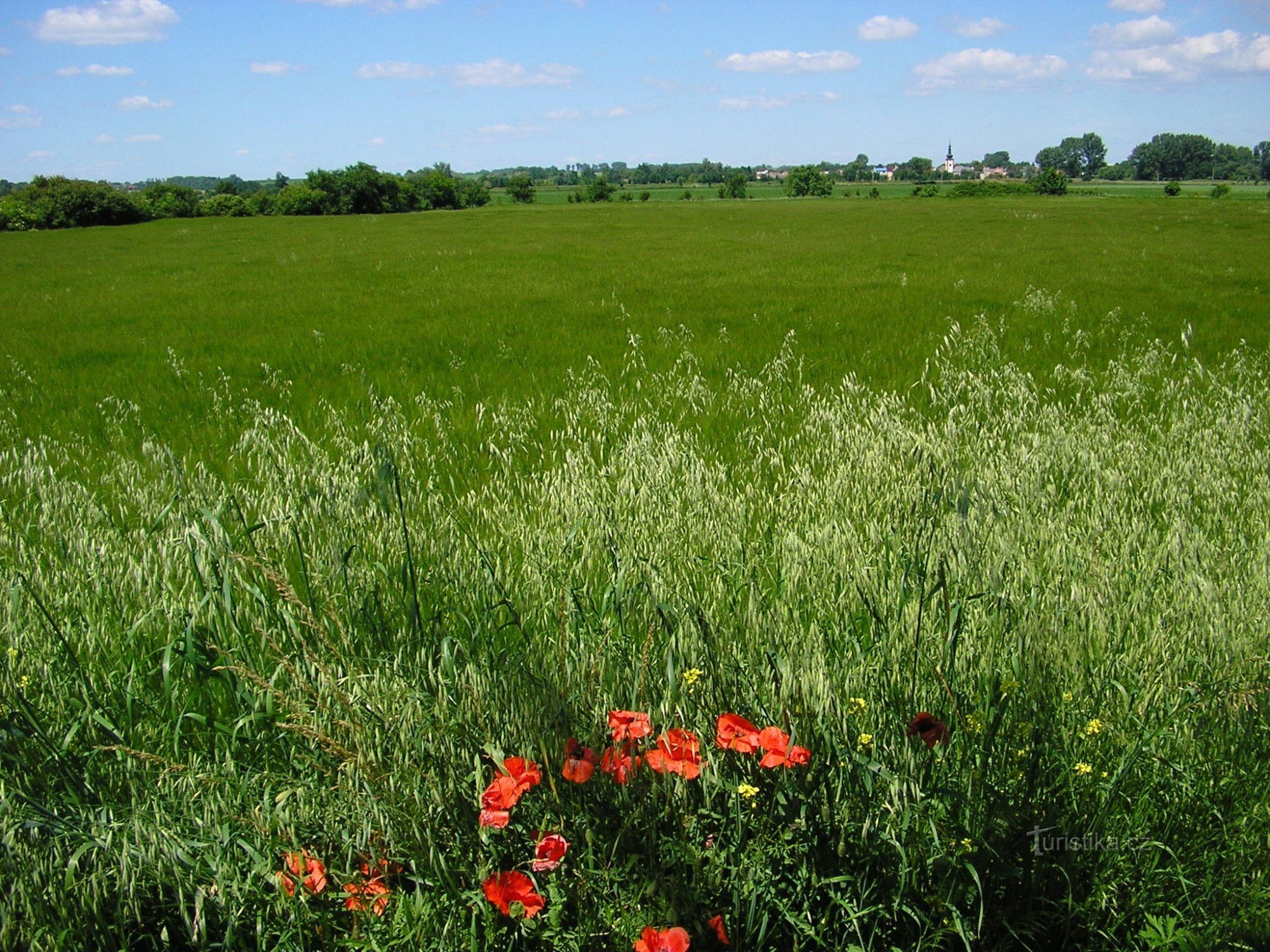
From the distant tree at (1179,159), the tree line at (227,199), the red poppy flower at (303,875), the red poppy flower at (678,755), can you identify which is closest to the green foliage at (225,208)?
the tree line at (227,199)

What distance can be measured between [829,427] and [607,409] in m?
1.72

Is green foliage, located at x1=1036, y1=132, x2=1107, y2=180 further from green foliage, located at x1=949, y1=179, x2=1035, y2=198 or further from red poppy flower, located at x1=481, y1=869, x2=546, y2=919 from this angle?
red poppy flower, located at x1=481, y1=869, x2=546, y2=919

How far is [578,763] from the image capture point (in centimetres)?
185

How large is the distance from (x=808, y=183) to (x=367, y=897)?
115m

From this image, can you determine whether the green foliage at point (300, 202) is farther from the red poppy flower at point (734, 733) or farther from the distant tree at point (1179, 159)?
the distant tree at point (1179, 159)

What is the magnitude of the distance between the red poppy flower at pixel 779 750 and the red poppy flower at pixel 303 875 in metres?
1.06

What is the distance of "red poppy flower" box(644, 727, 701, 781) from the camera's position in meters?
1.80

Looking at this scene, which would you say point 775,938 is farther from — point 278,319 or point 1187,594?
point 278,319

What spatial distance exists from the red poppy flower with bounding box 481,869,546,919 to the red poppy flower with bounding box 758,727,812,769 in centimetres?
58

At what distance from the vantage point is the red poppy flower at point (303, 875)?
1788 millimetres

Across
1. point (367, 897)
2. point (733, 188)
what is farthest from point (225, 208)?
point (367, 897)

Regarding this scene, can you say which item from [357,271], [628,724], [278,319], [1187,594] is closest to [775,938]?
[628,724]

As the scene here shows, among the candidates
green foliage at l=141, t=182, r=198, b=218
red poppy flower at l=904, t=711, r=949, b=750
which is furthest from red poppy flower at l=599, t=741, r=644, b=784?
green foliage at l=141, t=182, r=198, b=218

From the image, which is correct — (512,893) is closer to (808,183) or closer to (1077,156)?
(808,183)
